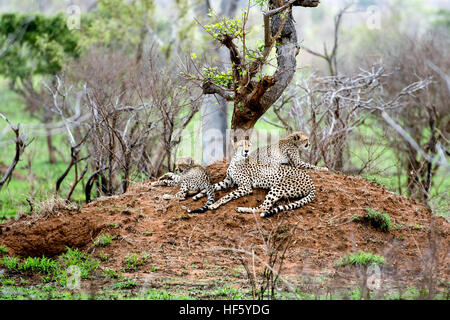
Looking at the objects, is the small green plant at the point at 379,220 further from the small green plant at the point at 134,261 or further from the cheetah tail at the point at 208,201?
the small green plant at the point at 134,261

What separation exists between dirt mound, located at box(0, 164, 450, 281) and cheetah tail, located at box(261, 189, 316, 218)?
67mm

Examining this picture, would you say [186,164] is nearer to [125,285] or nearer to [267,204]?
[267,204]

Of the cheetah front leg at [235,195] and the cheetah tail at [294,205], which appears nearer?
the cheetah tail at [294,205]

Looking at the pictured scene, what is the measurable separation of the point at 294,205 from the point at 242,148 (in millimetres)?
1058

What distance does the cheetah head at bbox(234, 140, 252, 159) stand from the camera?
716 cm

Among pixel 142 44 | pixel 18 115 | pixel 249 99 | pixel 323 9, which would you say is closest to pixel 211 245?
pixel 249 99

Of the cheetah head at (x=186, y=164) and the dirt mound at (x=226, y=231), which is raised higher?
the cheetah head at (x=186, y=164)

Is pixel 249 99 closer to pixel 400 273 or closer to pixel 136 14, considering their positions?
pixel 400 273

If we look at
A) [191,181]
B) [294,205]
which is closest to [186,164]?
[191,181]

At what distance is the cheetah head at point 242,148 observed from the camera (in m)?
7.16

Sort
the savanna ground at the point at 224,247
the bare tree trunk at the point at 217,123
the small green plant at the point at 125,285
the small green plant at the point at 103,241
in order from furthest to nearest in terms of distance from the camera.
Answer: the bare tree trunk at the point at 217,123
the small green plant at the point at 103,241
the small green plant at the point at 125,285
the savanna ground at the point at 224,247

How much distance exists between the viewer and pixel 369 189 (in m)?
7.61

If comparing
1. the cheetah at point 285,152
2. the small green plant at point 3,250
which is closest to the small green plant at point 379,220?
the cheetah at point 285,152

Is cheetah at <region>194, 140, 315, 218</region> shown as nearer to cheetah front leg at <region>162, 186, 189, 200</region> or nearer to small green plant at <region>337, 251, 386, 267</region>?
cheetah front leg at <region>162, 186, 189, 200</region>
